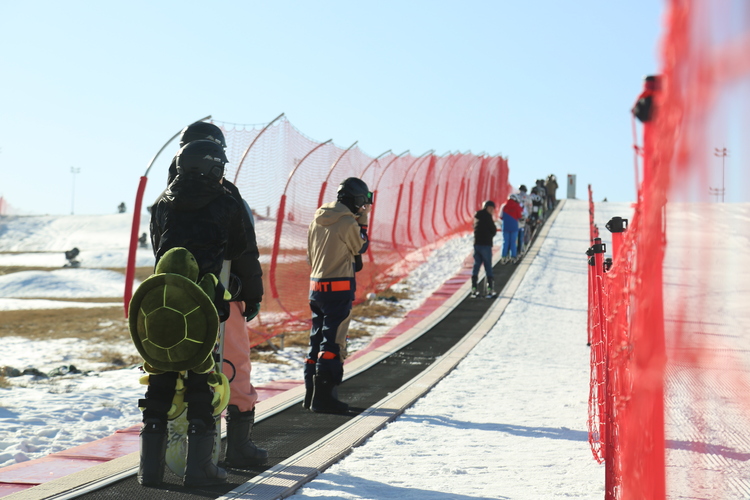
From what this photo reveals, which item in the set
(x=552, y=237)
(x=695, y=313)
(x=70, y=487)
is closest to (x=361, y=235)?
(x=70, y=487)

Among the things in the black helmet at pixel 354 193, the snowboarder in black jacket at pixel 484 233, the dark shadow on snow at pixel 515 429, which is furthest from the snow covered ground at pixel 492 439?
the snowboarder in black jacket at pixel 484 233

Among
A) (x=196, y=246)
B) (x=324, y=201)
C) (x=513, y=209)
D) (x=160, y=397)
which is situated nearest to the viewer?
(x=160, y=397)

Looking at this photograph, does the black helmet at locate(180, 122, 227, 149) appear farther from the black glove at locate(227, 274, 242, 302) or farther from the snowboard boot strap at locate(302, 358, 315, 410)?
the snowboard boot strap at locate(302, 358, 315, 410)

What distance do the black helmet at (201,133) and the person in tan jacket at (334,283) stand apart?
172 centimetres

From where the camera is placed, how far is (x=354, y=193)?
5992 millimetres

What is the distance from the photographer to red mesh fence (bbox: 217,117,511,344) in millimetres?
9820

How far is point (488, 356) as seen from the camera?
28.9 feet

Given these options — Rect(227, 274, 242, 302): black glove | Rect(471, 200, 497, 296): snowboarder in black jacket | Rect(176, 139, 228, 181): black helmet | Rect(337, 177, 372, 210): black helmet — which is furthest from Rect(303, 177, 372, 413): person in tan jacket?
Rect(471, 200, 497, 296): snowboarder in black jacket

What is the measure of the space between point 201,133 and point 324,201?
7823 mm

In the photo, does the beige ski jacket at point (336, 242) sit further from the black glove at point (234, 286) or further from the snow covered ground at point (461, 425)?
the black glove at point (234, 286)

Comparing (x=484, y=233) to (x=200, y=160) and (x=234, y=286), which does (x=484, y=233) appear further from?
(x=200, y=160)

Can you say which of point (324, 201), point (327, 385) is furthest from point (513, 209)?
point (327, 385)

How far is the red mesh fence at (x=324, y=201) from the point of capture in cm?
982

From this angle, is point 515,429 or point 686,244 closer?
point 686,244
